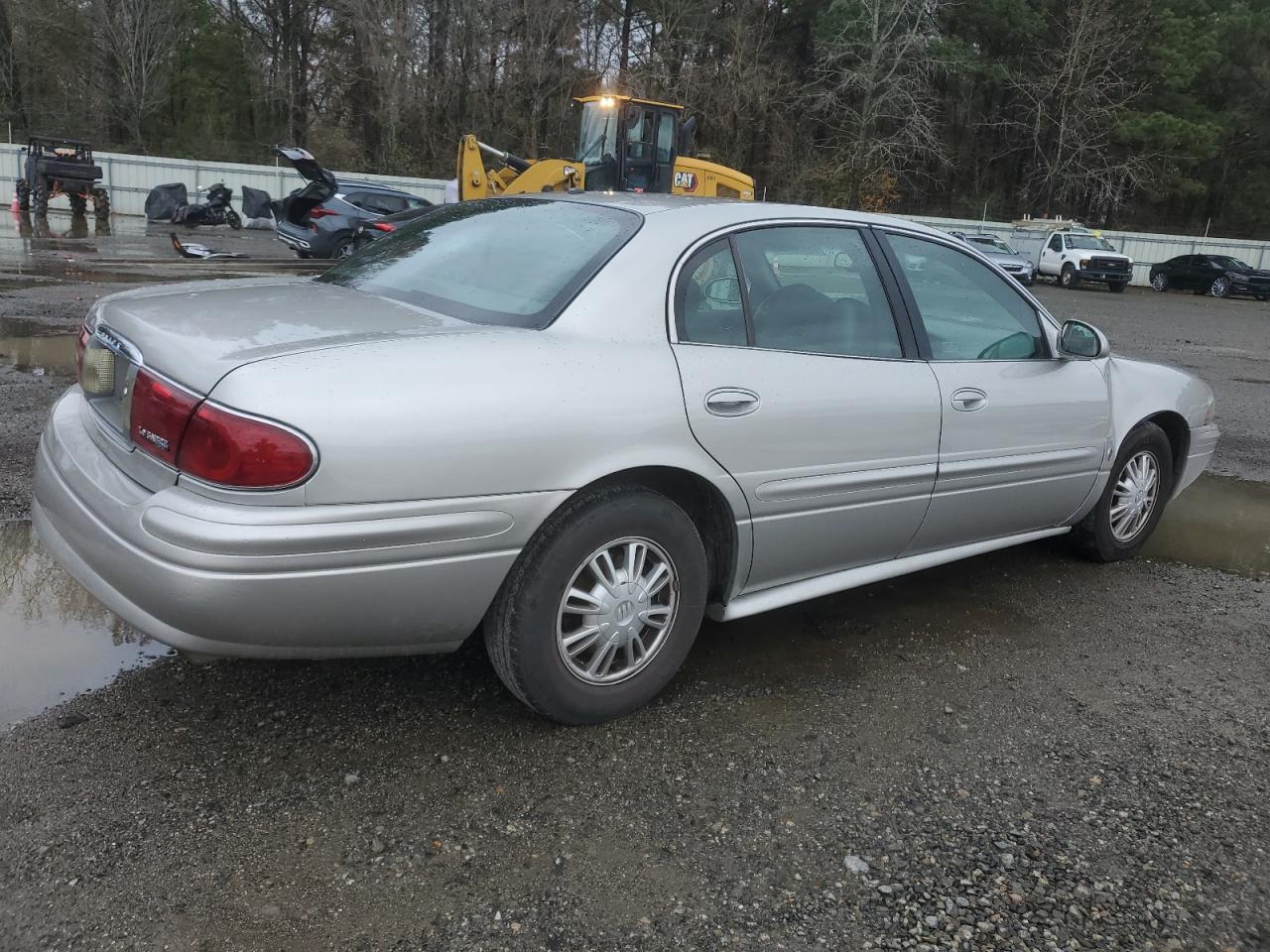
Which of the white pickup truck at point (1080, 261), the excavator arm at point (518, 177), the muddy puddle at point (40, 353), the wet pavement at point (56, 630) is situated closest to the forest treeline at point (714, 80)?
the white pickup truck at point (1080, 261)

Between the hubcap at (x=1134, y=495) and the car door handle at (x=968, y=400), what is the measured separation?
47.0 inches

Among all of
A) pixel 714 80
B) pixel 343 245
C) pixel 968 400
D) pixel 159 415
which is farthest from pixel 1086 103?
pixel 159 415

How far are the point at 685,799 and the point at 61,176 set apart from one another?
27.8 m

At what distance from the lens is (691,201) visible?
11.4 ft

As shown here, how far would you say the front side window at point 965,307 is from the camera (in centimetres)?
376

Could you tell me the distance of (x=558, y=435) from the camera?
262 cm

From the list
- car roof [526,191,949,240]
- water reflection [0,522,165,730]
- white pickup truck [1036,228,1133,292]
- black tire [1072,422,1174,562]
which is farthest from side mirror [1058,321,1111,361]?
white pickup truck [1036,228,1133,292]

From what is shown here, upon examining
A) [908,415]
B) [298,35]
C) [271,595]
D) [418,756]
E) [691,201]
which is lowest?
[418,756]

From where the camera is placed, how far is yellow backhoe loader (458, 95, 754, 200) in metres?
17.2

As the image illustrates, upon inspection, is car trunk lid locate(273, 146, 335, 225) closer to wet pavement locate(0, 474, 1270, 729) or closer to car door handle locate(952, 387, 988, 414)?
wet pavement locate(0, 474, 1270, 729)

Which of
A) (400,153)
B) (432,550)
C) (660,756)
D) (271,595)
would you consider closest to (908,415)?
(660,756)

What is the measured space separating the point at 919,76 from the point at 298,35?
25.3 m

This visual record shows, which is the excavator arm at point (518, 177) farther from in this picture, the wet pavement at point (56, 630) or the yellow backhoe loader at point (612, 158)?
the wet pavement at point (56, 630)

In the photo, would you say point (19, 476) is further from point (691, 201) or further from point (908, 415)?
point (908, 415)
